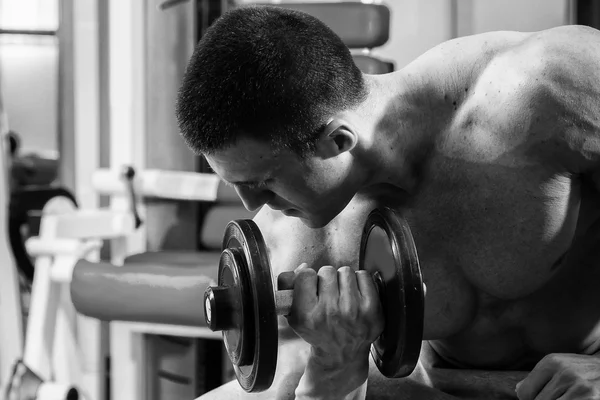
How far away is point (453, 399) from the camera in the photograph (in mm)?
1047

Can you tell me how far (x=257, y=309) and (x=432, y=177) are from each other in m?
0.32

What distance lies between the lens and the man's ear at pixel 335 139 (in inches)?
37.5

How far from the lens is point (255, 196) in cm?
99

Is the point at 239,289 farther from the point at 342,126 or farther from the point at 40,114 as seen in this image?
the point at 40,114

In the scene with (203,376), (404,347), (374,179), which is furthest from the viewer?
(203,376)

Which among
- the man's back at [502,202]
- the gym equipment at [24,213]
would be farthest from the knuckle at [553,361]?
the gym equipment at [24,213]

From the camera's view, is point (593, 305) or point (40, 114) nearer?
point (593, 305)

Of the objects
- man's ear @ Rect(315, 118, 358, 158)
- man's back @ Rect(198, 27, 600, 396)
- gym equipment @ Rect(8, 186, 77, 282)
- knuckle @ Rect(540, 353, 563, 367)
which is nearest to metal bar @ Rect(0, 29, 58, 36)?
gym equipment @ Rect(8, 186, 77, 282)

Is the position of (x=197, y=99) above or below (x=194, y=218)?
above

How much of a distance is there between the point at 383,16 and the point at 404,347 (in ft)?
5.00

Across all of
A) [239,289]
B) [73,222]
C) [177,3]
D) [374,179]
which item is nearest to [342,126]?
[374,179]

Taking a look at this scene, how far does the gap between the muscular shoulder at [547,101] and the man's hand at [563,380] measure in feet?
0.75

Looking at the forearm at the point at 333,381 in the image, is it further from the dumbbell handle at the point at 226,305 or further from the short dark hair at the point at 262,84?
the short dark hair at the point at 262,84

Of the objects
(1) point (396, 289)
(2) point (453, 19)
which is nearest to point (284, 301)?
(1) point (396, 289)
